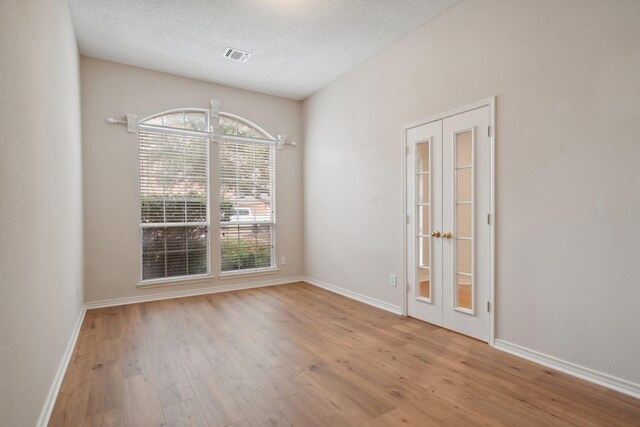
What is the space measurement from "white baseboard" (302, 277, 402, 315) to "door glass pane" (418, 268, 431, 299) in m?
0.39

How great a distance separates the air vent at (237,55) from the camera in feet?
13.5

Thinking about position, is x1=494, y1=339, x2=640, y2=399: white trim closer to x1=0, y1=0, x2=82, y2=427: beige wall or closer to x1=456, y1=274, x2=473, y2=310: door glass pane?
x1=456, y1=274, x2=473, y2=310: door glass pane

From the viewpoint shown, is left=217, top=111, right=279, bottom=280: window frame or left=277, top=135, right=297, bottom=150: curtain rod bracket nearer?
left=217, top=111, right=279, bottom=280: window frame

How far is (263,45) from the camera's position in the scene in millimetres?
3971

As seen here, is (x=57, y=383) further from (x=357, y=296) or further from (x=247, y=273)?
(x=357, y=296)

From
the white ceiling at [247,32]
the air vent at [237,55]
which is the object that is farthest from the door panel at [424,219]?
the air vent at [237,55]

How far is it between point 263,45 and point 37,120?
2.66 metres

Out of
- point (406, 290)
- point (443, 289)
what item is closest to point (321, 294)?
point (406, 290)

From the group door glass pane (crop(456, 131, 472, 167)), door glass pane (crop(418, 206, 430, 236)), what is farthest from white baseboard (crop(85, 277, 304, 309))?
door glass pane (crop(456, 131, 472, 167))

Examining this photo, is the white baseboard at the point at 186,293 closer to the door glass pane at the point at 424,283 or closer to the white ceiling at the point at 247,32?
the door glass pane at the point at 424,283

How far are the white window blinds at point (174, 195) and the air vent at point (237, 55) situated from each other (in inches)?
44.7

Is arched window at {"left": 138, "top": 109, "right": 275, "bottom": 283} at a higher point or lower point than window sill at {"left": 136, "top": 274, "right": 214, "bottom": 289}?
higher

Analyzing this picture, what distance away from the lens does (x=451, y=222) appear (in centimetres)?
333

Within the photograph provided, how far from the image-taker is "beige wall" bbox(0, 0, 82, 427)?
1.41m
